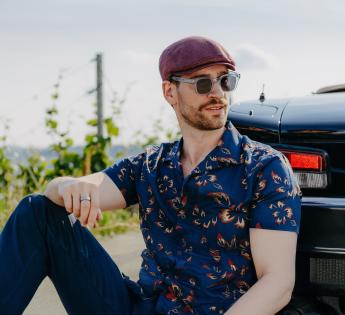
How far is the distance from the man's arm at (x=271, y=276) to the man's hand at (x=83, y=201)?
66 centimetres

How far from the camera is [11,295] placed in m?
2.48

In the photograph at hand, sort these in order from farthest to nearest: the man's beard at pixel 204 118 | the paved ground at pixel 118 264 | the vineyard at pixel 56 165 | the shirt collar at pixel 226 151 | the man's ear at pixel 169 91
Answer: the vineyard at pixel 56 165 < the paved ground at pixel 118 264 < the man's ear at pixel 169 91 < the man's beard at pixel 204 118 < the shirt collar at pixel 226 151

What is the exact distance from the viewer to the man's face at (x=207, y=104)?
2.53m

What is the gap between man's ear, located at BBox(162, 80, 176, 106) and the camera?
270 cm

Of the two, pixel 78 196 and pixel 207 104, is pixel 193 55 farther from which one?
pixel 78 196

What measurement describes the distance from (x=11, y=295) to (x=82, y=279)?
0.29m

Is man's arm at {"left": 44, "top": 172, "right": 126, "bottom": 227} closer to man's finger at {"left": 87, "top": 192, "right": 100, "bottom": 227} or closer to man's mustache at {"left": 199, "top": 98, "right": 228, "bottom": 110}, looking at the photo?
man's finger at {"left": 87, "top": 192, "right": 100, "bottom": 227}

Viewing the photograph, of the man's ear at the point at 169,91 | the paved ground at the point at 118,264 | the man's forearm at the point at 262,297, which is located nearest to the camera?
the man's forearm at the point at 262,297

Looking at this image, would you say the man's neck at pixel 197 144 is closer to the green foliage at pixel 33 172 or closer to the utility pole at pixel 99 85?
the green foliage at pixel 33 172

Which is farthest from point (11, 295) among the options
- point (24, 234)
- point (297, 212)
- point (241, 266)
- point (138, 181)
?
point (297, 212)

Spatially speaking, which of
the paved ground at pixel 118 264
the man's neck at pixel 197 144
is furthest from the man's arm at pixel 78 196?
the paved ground at pixel 118 264

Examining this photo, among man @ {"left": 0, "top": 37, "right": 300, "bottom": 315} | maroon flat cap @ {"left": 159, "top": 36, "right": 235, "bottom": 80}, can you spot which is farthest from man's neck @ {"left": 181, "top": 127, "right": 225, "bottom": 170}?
maroon flat cap @ {"left": 159, "top": 36, "right": 235, "bottom": 80}

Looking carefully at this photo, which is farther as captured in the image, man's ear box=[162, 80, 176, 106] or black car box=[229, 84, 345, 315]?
man's ear box=[162, 80, 176, 106]

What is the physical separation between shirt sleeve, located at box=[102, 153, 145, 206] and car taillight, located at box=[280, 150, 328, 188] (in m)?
0.67
